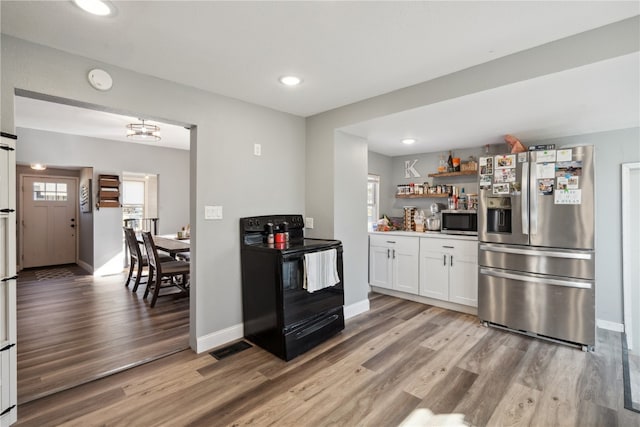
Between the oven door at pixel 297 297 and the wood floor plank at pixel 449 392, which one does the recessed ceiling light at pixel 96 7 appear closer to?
the oven door at pixel 297 297

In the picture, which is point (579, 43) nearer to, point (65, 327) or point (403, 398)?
point (403, 398)

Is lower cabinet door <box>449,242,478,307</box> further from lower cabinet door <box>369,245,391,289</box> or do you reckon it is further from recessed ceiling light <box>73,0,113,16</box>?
recessed ceiling light <box>73,0,113,16</box>

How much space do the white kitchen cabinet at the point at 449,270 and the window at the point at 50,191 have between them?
7.55 meters

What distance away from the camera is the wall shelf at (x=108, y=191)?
5598 mm

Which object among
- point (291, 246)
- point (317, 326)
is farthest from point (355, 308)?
point (291, 246)

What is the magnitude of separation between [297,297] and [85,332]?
7.44 feet

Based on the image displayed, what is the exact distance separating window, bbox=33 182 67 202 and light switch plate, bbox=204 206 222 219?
6118 mm

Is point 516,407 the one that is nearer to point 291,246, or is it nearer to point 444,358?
point 444,358

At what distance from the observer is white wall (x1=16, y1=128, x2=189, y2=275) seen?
5.05 metres

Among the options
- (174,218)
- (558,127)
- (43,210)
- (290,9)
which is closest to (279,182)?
(290,9)

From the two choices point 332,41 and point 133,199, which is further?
point 133,199

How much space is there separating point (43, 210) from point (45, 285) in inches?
97.1

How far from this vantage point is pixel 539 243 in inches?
116

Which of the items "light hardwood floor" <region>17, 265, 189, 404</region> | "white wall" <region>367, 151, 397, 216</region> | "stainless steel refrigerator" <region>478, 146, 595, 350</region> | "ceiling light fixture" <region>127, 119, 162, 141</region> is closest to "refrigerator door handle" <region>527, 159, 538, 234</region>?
"stainless steel refrigerator" <region>478, 146, 595, 350</region>
